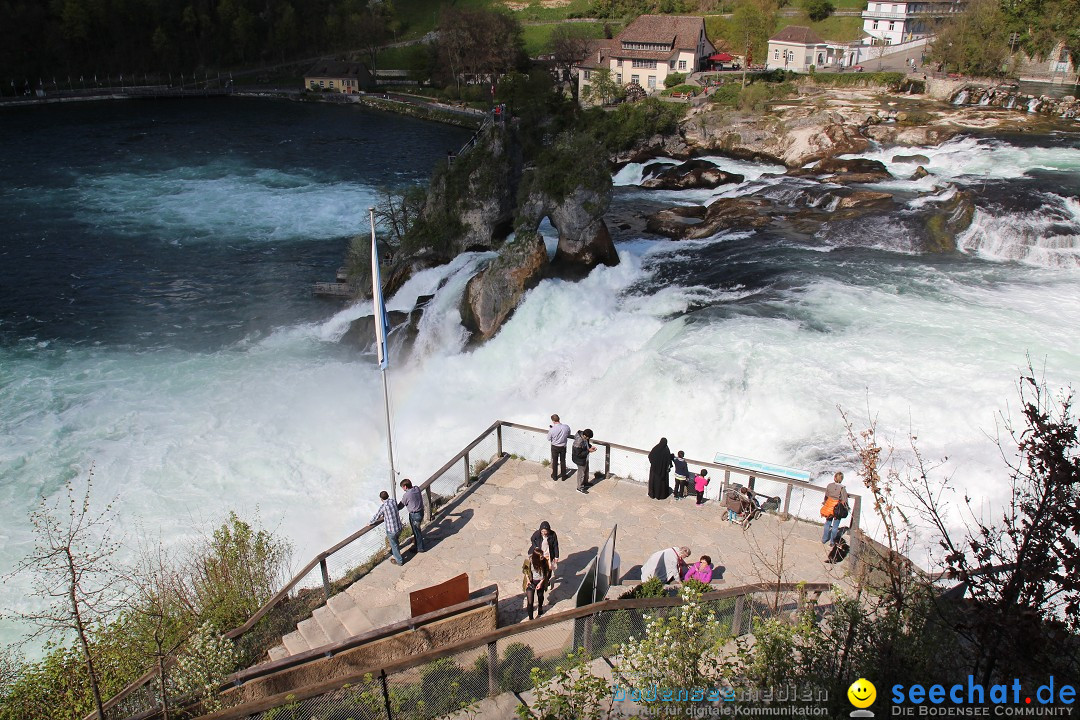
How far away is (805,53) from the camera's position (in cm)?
8212

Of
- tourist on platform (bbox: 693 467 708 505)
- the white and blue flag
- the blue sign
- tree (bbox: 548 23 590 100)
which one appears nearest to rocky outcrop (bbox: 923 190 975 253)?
the blue sign

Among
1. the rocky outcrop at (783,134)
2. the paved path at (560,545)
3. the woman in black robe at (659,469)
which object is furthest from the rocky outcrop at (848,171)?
the paved path at (560,545)

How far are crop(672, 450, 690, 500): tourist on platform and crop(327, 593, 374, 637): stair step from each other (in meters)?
7.13

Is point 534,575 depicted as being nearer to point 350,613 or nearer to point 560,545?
point 560,545

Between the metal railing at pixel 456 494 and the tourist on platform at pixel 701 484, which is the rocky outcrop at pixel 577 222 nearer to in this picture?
the metal railing at pixel 456 494

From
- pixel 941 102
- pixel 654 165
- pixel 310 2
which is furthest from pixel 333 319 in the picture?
pixel 310 2

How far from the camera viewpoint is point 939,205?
38688mm

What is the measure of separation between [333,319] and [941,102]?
187ft

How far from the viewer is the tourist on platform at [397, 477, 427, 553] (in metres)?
16.3

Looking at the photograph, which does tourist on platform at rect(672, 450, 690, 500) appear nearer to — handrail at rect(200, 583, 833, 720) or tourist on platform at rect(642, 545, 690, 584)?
tourist on platform at rect(642, 545, 690, 584)

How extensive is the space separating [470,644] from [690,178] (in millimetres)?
44986

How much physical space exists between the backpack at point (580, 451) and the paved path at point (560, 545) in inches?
34.1

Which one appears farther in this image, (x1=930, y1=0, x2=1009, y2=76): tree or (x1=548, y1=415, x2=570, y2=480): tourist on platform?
(x1=930, y1=0, x2=1009, y2=76): tree

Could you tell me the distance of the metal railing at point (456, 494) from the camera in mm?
12547
